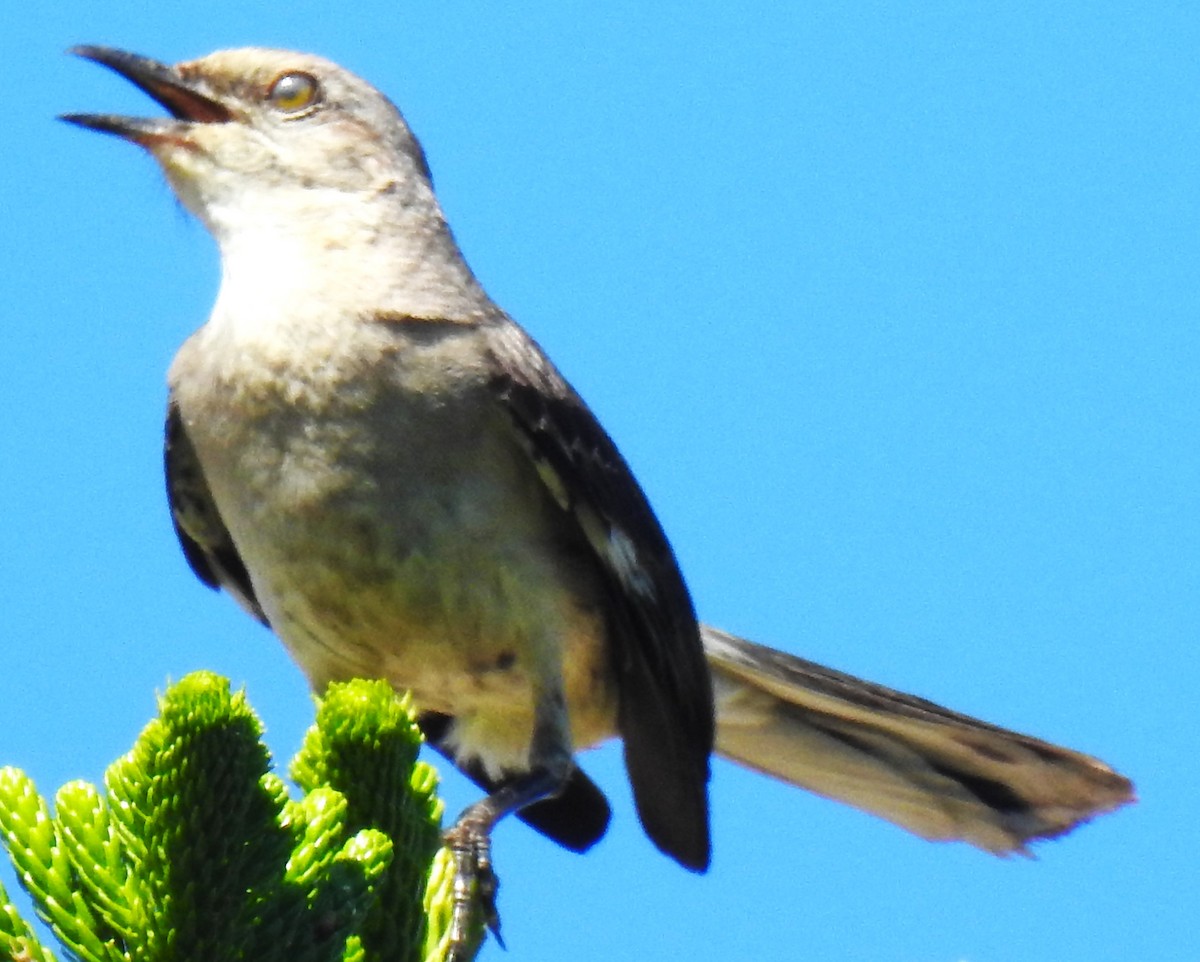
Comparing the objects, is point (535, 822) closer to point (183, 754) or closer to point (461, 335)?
point (461, 335)

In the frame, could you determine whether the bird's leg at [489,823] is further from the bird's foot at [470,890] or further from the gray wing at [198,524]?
the gray wing at [198,524]

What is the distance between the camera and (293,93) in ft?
18.6

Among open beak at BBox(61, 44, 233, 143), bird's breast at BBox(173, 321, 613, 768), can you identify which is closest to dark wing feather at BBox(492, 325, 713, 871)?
bird's breast at BBox(173, 321, 613, 768)

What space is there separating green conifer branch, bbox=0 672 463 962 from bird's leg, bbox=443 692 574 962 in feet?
1.81

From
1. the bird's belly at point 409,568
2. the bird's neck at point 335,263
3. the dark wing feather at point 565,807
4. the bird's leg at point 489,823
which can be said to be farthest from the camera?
the dark wing feather at point 565,807

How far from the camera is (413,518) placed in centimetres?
477

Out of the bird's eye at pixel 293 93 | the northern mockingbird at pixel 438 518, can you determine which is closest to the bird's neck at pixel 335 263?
the northern mockingbird at pixel 438 518

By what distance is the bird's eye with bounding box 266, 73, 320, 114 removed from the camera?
562 cm

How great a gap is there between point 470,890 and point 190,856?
44.0 inches

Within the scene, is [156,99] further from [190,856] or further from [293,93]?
[190,856]

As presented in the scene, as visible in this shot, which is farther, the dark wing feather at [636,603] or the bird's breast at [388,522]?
the dark wing feather at [636,603]

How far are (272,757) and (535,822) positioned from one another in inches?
115

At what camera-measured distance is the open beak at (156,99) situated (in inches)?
209

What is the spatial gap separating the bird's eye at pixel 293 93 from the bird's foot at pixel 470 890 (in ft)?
8.35
